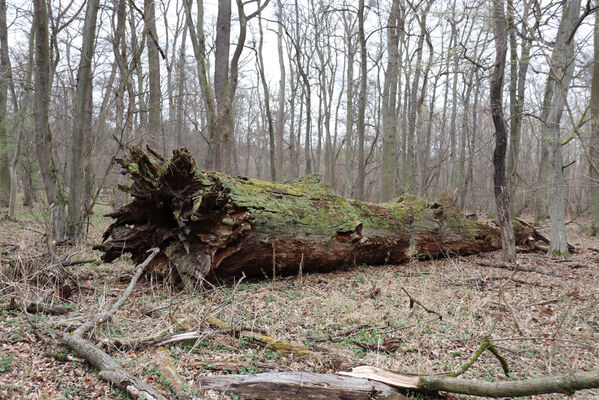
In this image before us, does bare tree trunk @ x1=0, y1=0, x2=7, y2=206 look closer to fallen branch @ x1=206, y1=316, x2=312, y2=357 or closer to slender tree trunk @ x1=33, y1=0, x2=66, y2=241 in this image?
slender tree trunk @ x1=33, y1=0, x2=66, y2=241

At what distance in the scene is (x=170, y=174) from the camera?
5125 millimetres

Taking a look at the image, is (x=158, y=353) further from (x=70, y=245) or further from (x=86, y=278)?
(x=70, y=245)

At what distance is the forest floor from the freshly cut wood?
0.45 ft

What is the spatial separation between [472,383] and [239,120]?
115 feet

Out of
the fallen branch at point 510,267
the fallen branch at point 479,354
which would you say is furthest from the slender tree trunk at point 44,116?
the fallen branch at point 510,267

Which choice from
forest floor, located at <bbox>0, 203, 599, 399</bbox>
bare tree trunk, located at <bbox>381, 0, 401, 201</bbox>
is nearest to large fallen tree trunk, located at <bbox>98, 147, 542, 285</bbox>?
forest floor, located at <bbox>0, 203, 599, 399</bbox>

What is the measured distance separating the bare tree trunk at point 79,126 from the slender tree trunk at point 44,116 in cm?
27

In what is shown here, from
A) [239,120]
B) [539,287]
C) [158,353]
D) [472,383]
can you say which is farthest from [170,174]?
Result: [239,120]

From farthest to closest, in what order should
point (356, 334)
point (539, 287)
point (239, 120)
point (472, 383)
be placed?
1. point (239, 120)
2. point (539, 287)
3. point (356, 334)
4. point (472, 383)

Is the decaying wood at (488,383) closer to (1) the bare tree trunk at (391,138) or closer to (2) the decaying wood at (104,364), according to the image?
(2) the decaying wood at (104,364)

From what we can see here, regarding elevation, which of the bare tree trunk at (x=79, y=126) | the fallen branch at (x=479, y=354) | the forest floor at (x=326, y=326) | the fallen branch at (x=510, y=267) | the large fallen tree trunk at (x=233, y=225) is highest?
the bare tree trunk at (x=79, y=126)

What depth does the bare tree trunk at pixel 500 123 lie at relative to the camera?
6.48 m

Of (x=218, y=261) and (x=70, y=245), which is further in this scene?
(x=70, y=245)

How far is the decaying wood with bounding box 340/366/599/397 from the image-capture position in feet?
6.19
